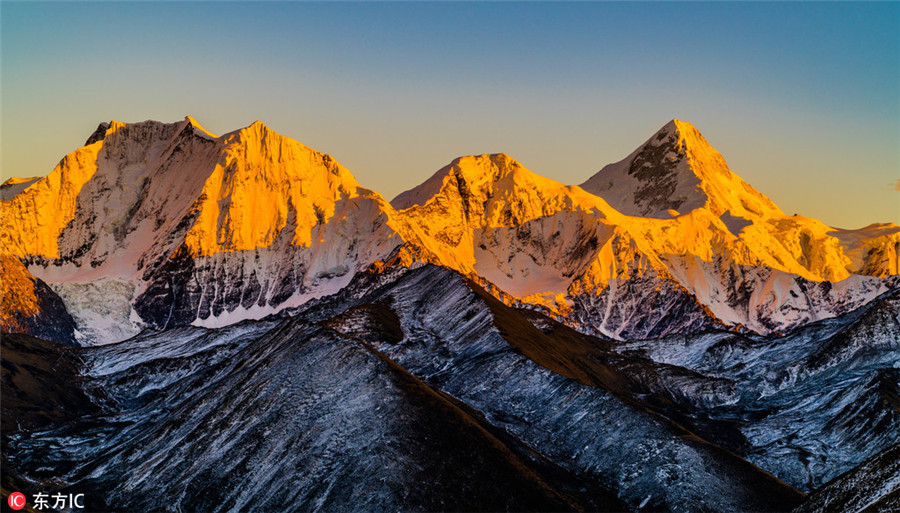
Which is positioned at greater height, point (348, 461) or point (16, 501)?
point (348, 461)

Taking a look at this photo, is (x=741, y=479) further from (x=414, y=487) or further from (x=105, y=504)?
(x=105, y=504)

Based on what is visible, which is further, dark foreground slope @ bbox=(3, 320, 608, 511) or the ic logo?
the ic logo

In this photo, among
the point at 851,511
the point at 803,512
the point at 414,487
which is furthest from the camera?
the point at 414,487

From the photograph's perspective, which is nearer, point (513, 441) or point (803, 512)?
point (803, 512)

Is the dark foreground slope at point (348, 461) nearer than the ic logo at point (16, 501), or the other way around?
the dark foreground slope at point (348, 461)

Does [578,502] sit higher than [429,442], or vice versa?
[429,442]

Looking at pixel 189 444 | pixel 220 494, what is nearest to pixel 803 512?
pixel 220 494

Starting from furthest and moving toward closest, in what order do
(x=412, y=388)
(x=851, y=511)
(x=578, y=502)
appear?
(x=412, y=388) → (x=578, y=502) → (x=851, y=511)

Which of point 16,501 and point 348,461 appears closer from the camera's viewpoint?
point 348,461
